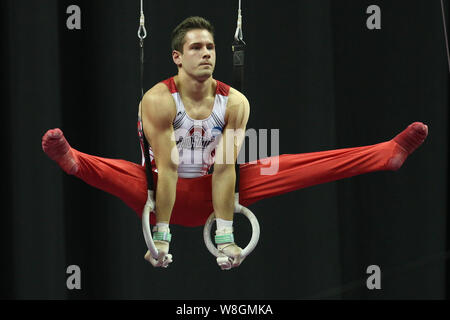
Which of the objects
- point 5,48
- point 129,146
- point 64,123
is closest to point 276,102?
point 129,146

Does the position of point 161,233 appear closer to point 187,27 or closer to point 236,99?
point 236,99

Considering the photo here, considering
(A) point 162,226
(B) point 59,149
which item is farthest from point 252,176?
(B) point 59,149

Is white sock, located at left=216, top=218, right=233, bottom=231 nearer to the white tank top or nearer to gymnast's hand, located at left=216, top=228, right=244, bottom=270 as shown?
gymnast's hand, located at left=216, top=228, right=244, bottom=270

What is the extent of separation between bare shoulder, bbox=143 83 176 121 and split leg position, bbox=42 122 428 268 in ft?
0.59

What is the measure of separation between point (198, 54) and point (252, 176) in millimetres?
449

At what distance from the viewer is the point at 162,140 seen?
2742 mm

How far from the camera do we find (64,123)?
3506 mm

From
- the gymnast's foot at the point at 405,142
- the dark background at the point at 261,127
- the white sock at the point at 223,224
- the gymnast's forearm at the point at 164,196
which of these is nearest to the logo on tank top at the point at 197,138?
the gymnast's forearm at the point at 164,196

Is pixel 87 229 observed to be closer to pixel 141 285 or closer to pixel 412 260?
pixel 141 285

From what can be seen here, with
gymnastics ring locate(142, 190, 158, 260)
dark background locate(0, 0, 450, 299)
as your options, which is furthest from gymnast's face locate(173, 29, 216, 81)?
dark background locate(0, 0, 450, 299)

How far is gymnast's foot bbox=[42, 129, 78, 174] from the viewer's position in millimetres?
2508

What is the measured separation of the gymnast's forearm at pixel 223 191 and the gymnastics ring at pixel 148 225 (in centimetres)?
20

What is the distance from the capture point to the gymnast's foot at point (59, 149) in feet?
8.23

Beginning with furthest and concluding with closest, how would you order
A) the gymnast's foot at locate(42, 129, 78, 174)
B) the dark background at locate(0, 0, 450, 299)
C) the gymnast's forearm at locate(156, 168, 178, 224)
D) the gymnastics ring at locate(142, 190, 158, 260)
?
the dark background at locate(0, 0, 450, 299) → the gymnast's forearm at locate(156, 168, 178, 224) → the gymnastics ring at locate(142, 190, 158, 260) → the gymnast's foot at locate(42, 129, 78, 174)
